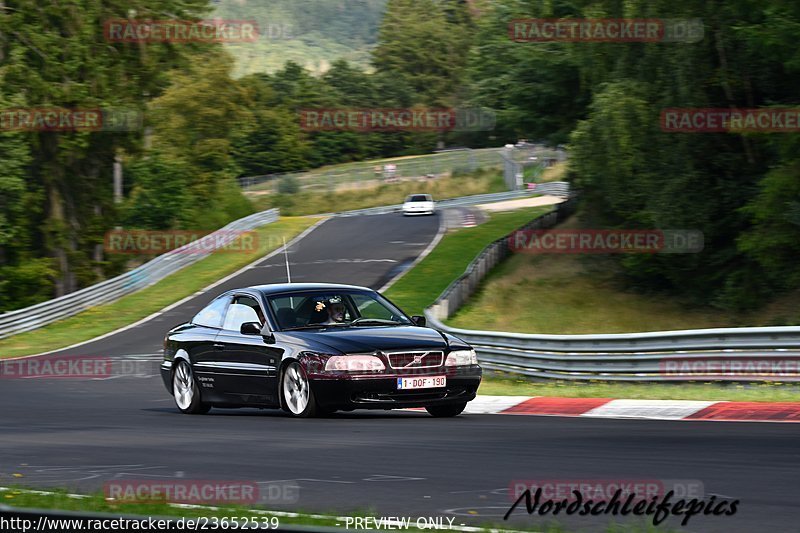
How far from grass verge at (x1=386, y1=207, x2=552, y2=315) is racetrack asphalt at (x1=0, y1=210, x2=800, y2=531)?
23.5 meters

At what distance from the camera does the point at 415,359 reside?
13.3 m

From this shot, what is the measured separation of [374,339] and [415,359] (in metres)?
0.48

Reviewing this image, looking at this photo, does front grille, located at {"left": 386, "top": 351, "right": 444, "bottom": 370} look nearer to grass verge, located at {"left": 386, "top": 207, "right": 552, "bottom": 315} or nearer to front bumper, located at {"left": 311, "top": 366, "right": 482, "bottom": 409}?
front bumper, located at {"left": 311, "top": 366, "right": 482, "bottom": 409}

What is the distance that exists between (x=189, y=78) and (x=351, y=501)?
230 feet

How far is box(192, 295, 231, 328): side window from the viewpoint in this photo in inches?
604

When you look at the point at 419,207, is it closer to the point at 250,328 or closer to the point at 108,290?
the point at 108,290

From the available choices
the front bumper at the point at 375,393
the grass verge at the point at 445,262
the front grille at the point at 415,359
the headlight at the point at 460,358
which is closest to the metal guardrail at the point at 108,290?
the grass verge at the point at 445,262

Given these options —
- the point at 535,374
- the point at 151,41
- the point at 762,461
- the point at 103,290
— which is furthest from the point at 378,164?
the point at 762,461

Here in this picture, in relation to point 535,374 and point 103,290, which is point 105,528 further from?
point 103,290

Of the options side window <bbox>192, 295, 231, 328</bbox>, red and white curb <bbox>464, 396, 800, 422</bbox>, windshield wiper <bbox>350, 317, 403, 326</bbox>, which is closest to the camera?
red and white curb <bbox>464, 396, 800, 422</bbox>

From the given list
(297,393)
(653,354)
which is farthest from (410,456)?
(653,354)

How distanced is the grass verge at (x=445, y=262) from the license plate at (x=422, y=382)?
23.1 metres

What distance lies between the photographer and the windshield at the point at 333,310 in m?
14.3

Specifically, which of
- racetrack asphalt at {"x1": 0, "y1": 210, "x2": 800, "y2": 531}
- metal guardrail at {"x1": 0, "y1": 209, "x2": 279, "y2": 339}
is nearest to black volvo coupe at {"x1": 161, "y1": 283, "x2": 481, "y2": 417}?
racetrack asphalt at {"x1": 0, "y1": 210, "x2": 800, "y2": 531}
